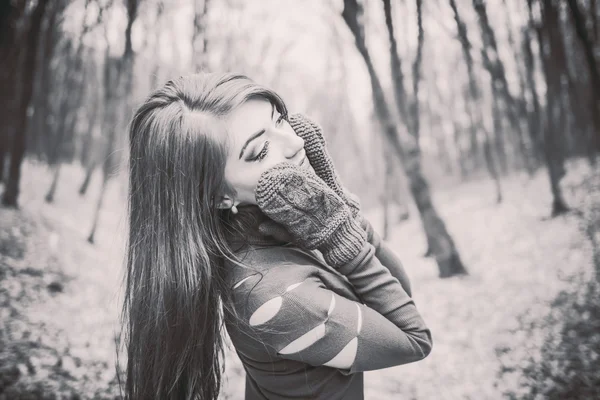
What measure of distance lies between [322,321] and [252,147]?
0.62 meters

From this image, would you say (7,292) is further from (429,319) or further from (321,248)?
(429,319)

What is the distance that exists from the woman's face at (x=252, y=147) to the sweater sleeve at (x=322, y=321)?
1.02 feet

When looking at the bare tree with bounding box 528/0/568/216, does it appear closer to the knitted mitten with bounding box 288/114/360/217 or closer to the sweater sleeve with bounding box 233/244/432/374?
the knitted mitten with bounding box 288/114/360/217

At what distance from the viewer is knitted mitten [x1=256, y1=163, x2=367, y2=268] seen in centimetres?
103

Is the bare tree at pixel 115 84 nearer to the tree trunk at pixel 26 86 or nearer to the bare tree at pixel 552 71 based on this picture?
the tree trunk at pixel 26 86

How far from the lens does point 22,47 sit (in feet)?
18.0

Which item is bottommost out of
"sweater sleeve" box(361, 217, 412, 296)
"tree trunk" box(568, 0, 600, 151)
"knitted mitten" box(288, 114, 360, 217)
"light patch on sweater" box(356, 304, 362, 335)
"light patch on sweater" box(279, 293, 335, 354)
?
"light patch on sweater" box(279, 293, 335, 354)

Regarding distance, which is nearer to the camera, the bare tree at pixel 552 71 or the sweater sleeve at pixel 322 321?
the sweater sleeve at pixel 322 321

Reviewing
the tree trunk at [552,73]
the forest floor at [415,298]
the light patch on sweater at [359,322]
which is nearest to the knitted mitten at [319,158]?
the light patch on sweater at [359,322]

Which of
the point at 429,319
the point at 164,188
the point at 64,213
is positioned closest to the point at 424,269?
the point at 429,319

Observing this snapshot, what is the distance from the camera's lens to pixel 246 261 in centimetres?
110

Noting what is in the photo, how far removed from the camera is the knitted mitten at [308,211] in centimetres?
103

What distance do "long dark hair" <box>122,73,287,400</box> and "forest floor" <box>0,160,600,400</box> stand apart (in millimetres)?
391

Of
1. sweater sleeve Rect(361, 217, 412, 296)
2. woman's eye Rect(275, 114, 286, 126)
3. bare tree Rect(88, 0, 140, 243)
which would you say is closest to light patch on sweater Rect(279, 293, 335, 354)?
sweater sleeve Rect(361, 217, 412, 296)
